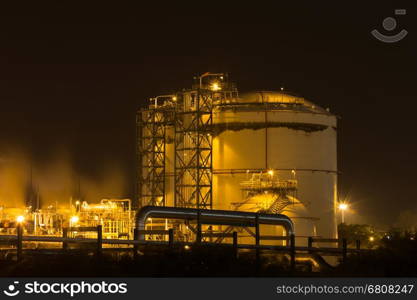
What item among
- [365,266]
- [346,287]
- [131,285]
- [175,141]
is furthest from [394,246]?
[175,141]

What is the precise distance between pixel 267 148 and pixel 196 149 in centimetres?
453

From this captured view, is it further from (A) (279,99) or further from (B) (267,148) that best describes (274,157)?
(A) (279,99)

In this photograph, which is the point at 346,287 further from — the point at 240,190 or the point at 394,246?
the point at 240,190

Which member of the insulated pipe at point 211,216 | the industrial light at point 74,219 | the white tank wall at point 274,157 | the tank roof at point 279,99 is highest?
the tank roof at point 279,99

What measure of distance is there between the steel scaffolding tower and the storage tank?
7 centimetres

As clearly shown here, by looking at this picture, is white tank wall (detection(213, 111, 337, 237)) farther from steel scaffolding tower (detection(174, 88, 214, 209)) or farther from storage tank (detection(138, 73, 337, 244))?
steel scaffolding tower (detection(174, 88, 214, 209))

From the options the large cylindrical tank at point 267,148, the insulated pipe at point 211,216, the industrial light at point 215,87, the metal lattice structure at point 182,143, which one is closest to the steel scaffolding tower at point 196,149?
the metal lattice structure at point 182,143

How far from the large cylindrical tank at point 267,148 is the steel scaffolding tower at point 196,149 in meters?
0.59

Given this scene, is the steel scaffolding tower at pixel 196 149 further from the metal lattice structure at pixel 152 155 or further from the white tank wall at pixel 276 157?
the metal lattice structure at pixel 152 155

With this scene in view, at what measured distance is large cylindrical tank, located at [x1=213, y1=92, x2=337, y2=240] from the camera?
191ft

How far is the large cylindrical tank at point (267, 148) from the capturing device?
191 ft

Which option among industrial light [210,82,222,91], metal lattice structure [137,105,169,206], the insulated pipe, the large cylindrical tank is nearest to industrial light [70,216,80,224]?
metal lattice structure [137,105,169,206]

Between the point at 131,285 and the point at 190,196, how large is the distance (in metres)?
36.5

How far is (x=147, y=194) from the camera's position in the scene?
214 ft
